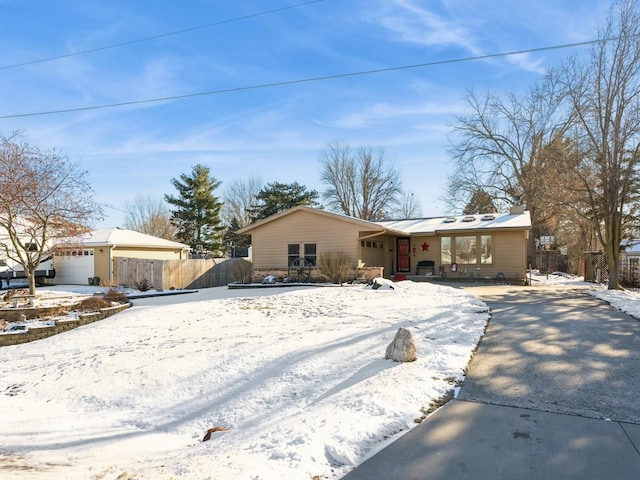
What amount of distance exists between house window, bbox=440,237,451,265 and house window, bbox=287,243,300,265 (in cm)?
665

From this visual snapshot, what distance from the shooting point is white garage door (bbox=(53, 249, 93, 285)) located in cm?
2225

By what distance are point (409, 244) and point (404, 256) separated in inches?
26.2

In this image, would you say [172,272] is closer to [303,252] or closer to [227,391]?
[303,252]

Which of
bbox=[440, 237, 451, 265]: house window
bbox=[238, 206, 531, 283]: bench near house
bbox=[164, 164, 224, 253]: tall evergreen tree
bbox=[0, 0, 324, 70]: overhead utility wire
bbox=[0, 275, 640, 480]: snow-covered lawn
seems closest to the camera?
bbox=[0, 275, 640, 480]: snow-covered lawn

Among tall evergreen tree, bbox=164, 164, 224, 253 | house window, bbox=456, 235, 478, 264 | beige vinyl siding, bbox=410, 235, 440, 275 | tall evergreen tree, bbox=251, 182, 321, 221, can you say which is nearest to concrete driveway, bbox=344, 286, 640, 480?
house window, bbox=456, 235, 478, 264

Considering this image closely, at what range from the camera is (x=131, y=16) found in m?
10.4

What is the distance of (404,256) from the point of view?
20.2m

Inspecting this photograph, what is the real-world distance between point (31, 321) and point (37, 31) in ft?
24.2

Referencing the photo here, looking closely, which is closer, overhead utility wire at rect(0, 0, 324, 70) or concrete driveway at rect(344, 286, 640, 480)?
concrete driveway at rect(344, 286, 640, 480)

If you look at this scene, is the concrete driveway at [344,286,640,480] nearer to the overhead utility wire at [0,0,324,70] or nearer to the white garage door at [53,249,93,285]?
the overhead utility wire at [0,0,324,70]

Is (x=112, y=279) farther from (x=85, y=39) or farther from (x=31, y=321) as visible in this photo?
(x=85, y=39)

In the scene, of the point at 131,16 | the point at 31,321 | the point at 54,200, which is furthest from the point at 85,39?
the point at 31,321

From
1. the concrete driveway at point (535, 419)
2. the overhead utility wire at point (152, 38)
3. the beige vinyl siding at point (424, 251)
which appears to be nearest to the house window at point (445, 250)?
the beige vinyl siding at point (424, 251)

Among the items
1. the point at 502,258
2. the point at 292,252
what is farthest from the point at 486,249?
the point at 292,252
